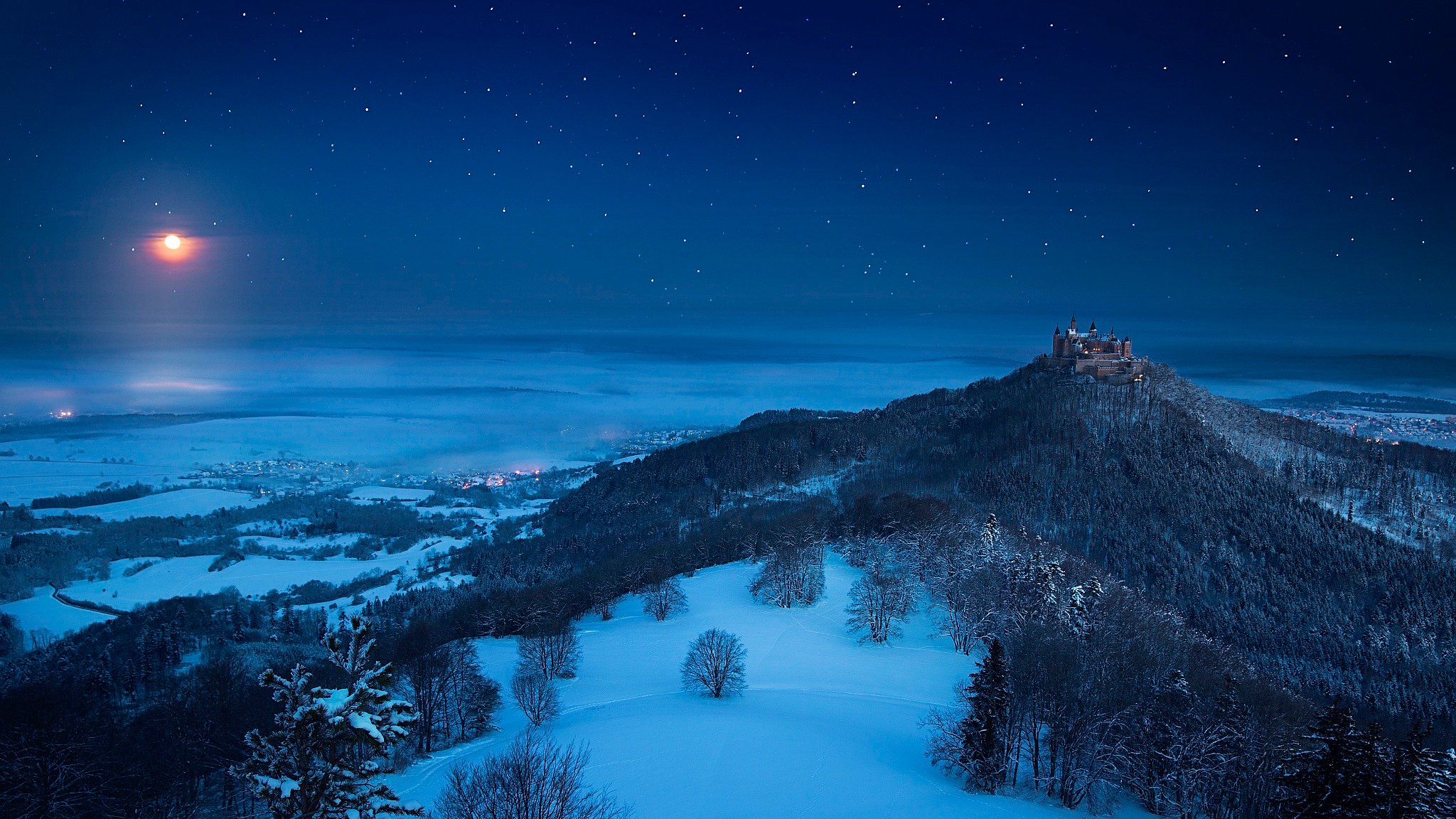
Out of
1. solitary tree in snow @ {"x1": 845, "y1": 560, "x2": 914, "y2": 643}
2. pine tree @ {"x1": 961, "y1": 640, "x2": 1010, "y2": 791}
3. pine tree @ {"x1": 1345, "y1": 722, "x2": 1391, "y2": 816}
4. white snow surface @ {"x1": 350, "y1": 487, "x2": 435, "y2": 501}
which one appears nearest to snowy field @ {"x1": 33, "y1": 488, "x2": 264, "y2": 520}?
white snow surface @ {"x1": 350, "y1": 487, "x2": 435, "y2": 501}

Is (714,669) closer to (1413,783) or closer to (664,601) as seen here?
(664,601)

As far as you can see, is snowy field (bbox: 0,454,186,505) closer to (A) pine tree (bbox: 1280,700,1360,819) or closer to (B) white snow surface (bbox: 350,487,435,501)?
(B) white snow surface (bbox: 350,487,435,501)

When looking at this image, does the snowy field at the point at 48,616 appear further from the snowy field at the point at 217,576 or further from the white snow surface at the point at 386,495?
the white snow surface at the point at 386,495

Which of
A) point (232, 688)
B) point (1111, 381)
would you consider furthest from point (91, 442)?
point (1111, 381)

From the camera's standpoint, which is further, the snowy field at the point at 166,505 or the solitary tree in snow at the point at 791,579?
the snowy field at the point at 166,505

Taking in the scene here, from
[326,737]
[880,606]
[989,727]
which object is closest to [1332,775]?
[989,727]

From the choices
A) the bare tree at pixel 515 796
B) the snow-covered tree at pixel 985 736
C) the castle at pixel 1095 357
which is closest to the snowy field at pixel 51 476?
the bare tree at pixel 515 796
